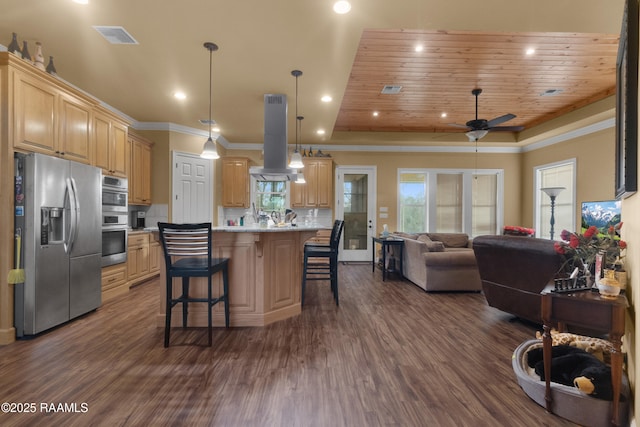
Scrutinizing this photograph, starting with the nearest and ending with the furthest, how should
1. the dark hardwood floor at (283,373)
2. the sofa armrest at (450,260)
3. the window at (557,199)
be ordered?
the dark hardwood floor at (283,373) → the sofa armrest at (450,260) → the window at (557,199)

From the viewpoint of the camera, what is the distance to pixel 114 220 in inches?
156

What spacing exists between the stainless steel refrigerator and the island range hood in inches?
74.8

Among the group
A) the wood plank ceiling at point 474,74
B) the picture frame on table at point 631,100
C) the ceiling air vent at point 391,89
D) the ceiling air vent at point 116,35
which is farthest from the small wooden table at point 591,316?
the ceiling air vent at point 116,35

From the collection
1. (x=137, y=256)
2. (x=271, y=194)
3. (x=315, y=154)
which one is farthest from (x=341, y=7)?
(x=271, y=194)

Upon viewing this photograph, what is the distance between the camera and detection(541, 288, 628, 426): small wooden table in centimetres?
151

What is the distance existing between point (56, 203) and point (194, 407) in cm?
248

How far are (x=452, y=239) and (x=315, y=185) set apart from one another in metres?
3.14

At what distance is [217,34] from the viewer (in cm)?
267

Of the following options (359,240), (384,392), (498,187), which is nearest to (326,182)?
(359,240)

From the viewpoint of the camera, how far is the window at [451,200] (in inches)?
283

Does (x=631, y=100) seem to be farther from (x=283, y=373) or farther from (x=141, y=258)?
(x=141, y=258)

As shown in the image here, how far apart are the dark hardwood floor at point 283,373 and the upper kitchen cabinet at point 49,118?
1.81 meters

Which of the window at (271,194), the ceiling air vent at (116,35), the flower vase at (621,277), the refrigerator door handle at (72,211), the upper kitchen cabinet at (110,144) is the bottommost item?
the flower vase at (621,277)

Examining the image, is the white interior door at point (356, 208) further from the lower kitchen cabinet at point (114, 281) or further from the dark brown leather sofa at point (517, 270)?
the lower kitchen cabinet at point (114, 281)
